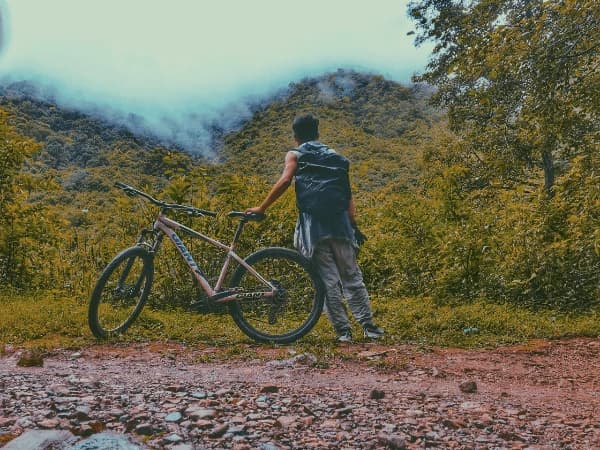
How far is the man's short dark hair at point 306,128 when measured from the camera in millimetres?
6145

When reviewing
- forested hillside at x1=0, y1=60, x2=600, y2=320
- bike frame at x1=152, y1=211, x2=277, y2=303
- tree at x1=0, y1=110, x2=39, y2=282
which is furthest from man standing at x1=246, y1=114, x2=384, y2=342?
tree at x1=0, y1=110, x2=39, y2=282

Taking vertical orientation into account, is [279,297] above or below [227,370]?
above

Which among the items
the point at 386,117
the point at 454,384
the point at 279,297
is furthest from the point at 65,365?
the point at 386,117

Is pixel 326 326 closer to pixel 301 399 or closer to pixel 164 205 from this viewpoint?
pixel 164 205

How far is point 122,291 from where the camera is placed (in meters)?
6.33

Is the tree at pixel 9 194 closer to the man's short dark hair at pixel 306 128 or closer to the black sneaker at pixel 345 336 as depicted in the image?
the man's short dark hair at pixel 306 128

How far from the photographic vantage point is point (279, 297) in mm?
6176

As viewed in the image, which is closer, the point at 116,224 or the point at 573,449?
the point at 573,449

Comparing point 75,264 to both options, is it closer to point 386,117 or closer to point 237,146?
point 237,146

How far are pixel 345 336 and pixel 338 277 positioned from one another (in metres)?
0.61

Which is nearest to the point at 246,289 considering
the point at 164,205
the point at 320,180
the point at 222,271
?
the point at 222,271

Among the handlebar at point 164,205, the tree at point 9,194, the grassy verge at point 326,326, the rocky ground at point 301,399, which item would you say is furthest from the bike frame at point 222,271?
the tree at point 9,194

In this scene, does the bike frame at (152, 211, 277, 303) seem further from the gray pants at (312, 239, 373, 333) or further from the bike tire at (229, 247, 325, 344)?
the gray pants at (312, 239, 373, 333)

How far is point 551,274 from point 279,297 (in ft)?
12.7
